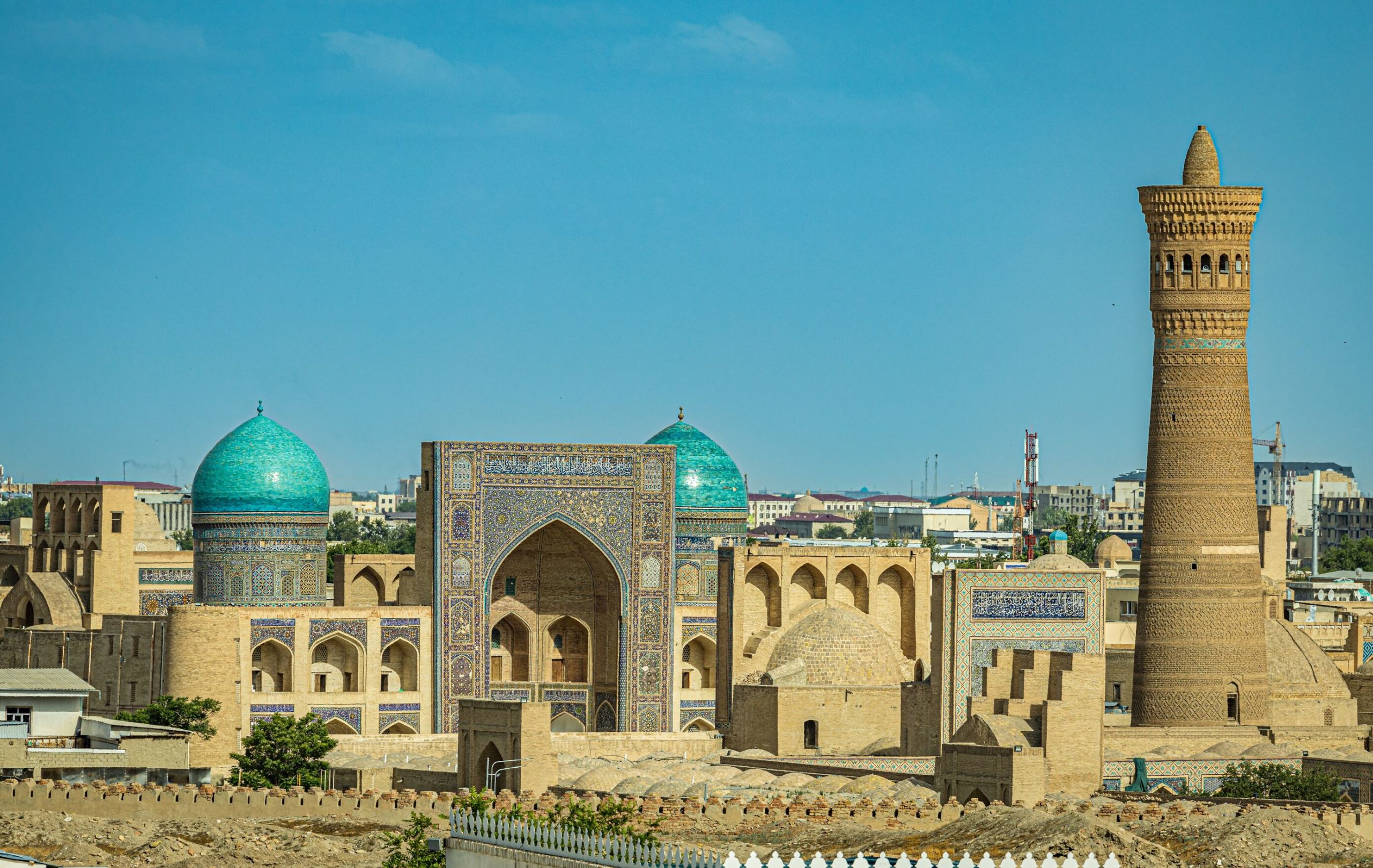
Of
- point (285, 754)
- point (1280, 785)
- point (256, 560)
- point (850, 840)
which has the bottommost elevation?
point (850, 840)

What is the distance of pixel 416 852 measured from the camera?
2364 centimetres

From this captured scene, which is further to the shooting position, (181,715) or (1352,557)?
(1352,557)

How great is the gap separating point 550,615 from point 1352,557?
158 ft

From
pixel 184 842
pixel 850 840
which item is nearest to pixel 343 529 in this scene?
pixel 184 842

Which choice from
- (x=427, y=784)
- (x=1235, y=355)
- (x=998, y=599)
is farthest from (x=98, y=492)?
(x=1235, y=355)

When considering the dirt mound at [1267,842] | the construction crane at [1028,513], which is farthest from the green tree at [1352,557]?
the dirt mound at [1267,842]

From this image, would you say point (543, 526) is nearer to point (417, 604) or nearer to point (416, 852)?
point (417, 604)

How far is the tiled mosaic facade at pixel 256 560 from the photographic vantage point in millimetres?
41344

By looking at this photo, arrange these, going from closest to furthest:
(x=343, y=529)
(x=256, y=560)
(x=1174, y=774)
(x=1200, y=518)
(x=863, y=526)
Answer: (x=1174, y=774) < (x=1200, y=518) < (x=256, y=560) < (x=343, y=529) < (x=863, y=526)

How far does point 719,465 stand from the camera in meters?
46.3

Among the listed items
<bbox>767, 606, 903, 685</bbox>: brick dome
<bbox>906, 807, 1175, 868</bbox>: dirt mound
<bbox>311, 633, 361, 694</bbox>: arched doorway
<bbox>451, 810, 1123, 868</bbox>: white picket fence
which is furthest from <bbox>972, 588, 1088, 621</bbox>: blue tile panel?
<bbox>451, 810, 1123, 868</bbox>: white picket fence

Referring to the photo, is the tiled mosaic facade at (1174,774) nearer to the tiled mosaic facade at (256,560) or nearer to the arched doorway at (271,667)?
the arched doorway at (271,667)

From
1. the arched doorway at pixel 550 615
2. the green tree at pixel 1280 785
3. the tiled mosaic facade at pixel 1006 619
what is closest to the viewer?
the green tree at pixel 1280 785

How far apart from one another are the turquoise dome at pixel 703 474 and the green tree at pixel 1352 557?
38.9 metres
